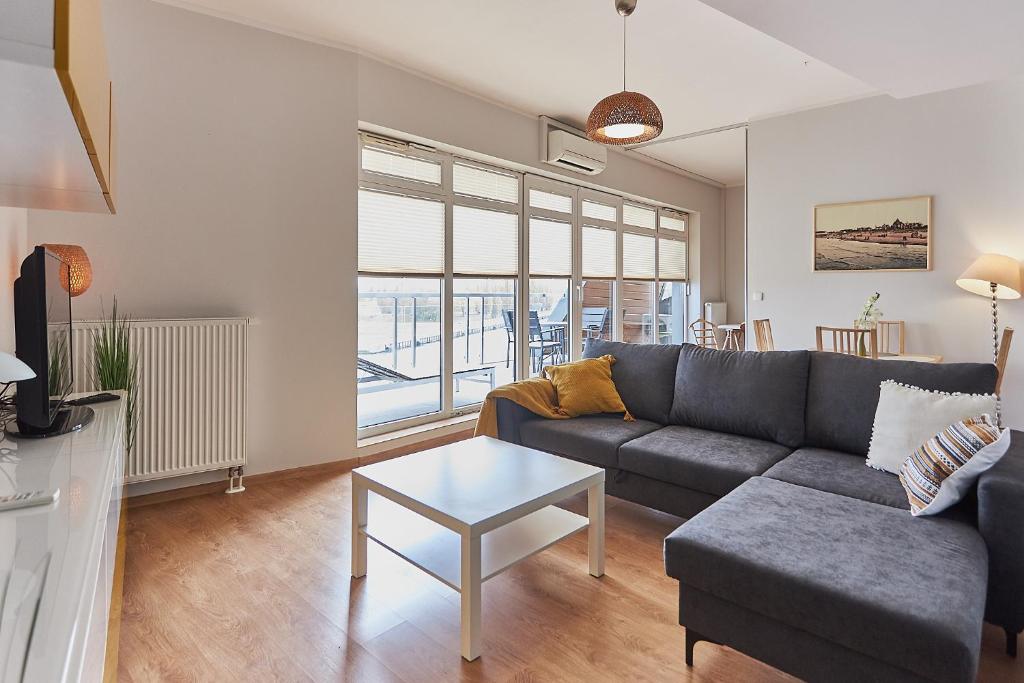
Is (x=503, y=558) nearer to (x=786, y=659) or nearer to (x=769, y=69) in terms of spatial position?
(x=786, y=659)

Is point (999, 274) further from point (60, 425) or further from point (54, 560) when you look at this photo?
point (60, 425)

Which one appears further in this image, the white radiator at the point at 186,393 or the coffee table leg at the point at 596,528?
the white radiator at the point at 186,393

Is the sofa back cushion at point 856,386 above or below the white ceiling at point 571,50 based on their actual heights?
below

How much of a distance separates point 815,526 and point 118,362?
303 cm

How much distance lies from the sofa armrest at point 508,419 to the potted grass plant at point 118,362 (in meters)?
1.83

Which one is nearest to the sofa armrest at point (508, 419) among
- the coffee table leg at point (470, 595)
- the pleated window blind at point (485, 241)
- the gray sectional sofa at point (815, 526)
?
the gray sectional sofa at point (815, 526)

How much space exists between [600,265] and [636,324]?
116cm

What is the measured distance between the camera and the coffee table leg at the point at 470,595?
A: 5.89ft

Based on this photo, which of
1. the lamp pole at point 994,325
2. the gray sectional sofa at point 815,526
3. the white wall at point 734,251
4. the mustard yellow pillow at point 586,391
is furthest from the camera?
the white wall at point 734,251

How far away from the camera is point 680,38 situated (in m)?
3.63

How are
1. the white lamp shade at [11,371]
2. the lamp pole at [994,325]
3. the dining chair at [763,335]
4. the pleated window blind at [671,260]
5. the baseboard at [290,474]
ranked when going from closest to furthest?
1. the white lamp shade at [11,371]
2. the baseboard at [290,474]
3. the lamp pole at [994,325]
4. the dining chair at [763,335]
5. the pleated window blind at [671,260]

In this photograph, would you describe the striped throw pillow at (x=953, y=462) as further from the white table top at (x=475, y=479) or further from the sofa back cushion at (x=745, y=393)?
the white table top at (x=475, y=479)

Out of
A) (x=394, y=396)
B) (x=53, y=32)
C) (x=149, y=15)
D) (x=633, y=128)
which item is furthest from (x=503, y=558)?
(x=149, y=15)

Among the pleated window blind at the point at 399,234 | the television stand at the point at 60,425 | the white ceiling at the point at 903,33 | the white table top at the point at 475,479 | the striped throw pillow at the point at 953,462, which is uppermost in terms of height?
the white ceiling at the point at 903,33
